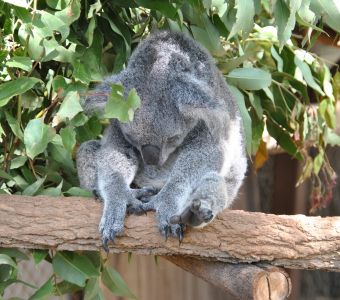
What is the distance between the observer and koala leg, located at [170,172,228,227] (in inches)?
94.9

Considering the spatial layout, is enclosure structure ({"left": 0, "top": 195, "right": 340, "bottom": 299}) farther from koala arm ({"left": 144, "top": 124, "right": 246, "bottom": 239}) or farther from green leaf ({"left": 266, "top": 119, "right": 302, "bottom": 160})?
green leaf ({"left": 266, "top": 119, "right": 302, "bottom": 160})

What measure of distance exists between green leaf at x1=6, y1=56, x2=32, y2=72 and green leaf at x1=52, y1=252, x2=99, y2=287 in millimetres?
704

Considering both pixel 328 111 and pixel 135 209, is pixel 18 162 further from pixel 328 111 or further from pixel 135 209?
pixel 328 111

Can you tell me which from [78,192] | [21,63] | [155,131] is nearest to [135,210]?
[78,192]

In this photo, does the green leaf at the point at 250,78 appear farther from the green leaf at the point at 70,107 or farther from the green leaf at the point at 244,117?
the green leaf at the point at 70,107

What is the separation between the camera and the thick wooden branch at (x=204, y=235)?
249 cm

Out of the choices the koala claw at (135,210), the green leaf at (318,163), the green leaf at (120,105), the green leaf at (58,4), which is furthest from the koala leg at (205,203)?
the green leaf at (318,163)

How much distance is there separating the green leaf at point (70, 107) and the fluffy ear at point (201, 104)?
1.52 feet

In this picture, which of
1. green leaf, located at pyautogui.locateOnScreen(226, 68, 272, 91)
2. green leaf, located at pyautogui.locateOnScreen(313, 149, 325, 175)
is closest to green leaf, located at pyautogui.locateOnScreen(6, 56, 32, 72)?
green leaf, located at pyautogui.locateOnScreen(226, 68, 272, 91)

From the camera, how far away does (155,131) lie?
2.96 meters

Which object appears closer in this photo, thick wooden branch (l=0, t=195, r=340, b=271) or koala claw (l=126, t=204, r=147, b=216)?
thick wooden branch (l=0, t=195, r=340, b=271)

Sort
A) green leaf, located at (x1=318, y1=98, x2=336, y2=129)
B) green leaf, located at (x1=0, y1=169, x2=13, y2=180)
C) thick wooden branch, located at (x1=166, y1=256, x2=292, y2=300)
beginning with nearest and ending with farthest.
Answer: thick wooden branch, located at (x1=166, y1=256, x2=292, y2=300), green leaf, located at (x1=0, y1=169, x2=13, y2=180), green leaf, located at (x1=318, y1=98, x2=336, y2=129)

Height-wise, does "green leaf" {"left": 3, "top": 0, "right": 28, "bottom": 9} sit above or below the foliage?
above

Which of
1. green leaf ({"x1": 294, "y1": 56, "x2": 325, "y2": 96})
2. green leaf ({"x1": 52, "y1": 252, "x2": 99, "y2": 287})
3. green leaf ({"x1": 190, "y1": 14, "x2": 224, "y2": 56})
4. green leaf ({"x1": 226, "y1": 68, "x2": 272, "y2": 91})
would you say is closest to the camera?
green leaf ({"x1": 52, "y1": 252, "x2": 99, "y2": 287})
